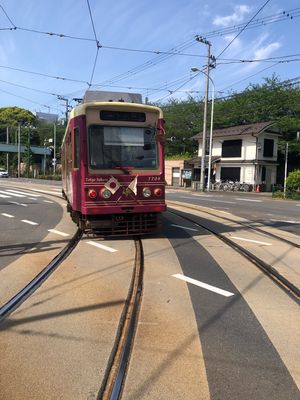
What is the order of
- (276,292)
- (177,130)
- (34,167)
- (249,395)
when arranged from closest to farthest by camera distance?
(249,395) < (276,292) < (177,130) < (34,167)

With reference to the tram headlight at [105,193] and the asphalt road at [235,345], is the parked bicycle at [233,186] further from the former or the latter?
the asphalt road at [235,345]

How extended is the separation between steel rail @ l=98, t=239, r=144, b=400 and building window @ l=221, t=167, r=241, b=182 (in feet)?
146

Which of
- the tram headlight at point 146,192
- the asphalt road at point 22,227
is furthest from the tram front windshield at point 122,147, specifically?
the asphalt road at point 22,227

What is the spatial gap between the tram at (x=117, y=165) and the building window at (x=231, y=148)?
1594 inches

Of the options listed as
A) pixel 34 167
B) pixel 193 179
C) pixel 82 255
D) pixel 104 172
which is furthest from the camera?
pixel 34 167

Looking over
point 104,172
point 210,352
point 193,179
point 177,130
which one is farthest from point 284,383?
point 177,130

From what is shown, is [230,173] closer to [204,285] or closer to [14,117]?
[204,285]

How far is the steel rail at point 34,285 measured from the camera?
5.50 meters

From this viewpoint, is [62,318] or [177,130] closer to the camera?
[62,318]

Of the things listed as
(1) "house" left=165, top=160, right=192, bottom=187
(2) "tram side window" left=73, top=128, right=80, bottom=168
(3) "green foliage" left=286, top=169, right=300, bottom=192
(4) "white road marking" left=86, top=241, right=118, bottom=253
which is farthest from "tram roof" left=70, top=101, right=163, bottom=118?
(1) "house" left=165, top=160, right=192, bottom=187

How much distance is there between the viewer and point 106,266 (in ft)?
26.1

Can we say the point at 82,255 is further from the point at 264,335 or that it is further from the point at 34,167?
the point at 34,167

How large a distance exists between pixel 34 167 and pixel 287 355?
9403 centimetres

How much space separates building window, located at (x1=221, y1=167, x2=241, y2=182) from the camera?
50.4m
